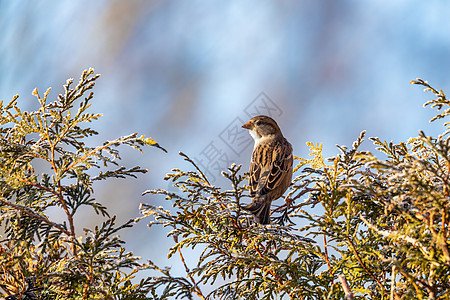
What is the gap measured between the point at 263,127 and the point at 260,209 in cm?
173

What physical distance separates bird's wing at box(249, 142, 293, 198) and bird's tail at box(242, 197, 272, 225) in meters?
0.17

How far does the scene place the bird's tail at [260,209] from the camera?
2875mm

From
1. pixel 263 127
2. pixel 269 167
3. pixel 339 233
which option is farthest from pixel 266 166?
pixel 339 233

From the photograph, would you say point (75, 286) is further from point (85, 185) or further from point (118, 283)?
point (85, 185)

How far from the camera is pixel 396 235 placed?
1642mm

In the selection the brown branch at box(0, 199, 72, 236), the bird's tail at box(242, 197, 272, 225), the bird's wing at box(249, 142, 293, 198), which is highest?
the bird's wing at box(249, 142, 293, 198)

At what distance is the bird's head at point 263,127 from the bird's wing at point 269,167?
0.23 m

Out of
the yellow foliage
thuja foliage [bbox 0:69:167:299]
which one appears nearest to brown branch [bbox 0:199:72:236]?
thuja foliage [bbox 0:69:167:299]

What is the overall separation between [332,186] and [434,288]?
0.63 metres

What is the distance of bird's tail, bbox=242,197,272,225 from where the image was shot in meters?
2.87

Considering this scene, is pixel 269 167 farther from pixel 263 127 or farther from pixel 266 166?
pixel 263 127

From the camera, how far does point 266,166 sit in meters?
3.89

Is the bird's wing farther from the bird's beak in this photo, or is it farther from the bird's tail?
the bird's beak

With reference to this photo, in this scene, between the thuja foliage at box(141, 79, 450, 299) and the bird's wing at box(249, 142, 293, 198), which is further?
the bird's wing at box(249, 142, 293, 198)
